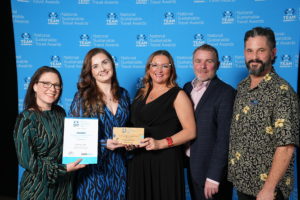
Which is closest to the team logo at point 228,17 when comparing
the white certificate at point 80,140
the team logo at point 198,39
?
the team logo at point 198,39

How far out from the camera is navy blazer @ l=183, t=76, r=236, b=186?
7.93 ft

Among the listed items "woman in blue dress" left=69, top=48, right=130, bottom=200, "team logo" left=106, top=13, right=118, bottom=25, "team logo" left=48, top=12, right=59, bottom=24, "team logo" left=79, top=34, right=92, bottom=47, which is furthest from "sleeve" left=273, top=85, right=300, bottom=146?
"team logo" left=48, top=12, right=59, bottom=24

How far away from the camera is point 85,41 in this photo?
4.35 m

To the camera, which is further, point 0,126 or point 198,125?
point 0,126

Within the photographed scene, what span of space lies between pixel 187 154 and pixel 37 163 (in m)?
1.35

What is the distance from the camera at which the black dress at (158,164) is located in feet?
8.25

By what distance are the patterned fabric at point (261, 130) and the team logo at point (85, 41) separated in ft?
9.19

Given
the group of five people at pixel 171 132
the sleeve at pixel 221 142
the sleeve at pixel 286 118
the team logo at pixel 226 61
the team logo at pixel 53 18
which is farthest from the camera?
the team logo at pixel 53 18

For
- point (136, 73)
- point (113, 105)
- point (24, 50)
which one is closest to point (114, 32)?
point (136, 73)

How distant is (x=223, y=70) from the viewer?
165 inches

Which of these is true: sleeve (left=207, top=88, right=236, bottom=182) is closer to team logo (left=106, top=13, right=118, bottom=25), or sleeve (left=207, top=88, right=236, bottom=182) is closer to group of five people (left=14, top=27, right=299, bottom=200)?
group of five people (left=14, top=27, right=299, bottom=200)

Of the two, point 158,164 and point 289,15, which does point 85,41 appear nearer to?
point 158,164

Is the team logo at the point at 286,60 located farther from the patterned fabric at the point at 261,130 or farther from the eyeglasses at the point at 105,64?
the eyeglasses at the point at 105,64

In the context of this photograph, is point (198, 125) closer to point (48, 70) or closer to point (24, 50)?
point (48, 70)
